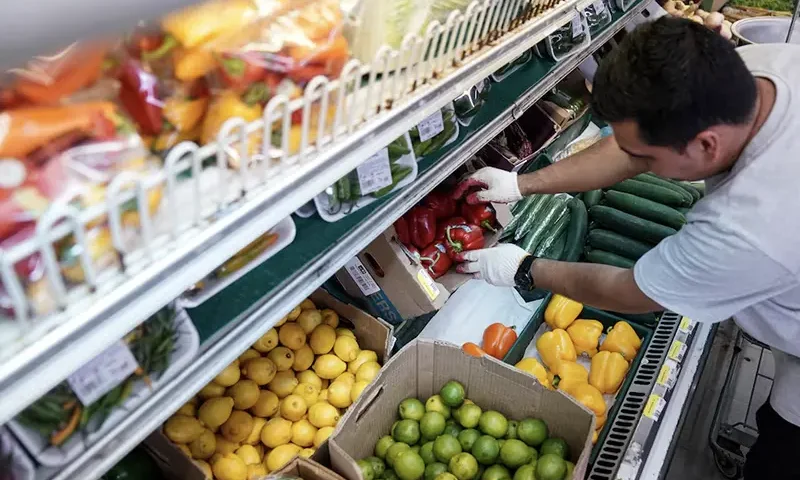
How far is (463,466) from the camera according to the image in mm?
1838

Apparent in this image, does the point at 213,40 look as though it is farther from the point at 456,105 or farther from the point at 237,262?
the point at 456,105

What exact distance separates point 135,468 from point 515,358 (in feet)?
4.93

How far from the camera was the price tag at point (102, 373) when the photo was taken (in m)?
1.02

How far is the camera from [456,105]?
2.10 meters

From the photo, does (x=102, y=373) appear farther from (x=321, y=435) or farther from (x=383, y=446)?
(x=383, y=446)

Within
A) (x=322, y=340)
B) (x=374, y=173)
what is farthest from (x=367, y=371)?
(x=374, y=173)

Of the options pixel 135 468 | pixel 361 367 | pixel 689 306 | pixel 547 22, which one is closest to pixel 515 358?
pixel 361 367

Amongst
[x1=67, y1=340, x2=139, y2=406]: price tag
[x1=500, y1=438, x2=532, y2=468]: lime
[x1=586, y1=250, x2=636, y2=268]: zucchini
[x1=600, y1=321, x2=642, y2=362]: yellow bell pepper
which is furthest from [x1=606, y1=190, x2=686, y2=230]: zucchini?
[x1=67, y1=340, x2=139, y2=406]: price tag

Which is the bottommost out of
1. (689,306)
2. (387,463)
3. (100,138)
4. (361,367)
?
(387,463)

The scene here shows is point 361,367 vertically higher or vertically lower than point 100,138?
lower

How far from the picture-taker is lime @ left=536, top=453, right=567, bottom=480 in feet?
5.89

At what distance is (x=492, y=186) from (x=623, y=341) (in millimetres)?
879

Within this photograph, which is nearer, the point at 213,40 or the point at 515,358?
the point at 213,40

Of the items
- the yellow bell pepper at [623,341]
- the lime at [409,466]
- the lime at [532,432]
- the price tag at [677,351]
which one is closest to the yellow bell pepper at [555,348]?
the yellow bell pepper at [623,341]
